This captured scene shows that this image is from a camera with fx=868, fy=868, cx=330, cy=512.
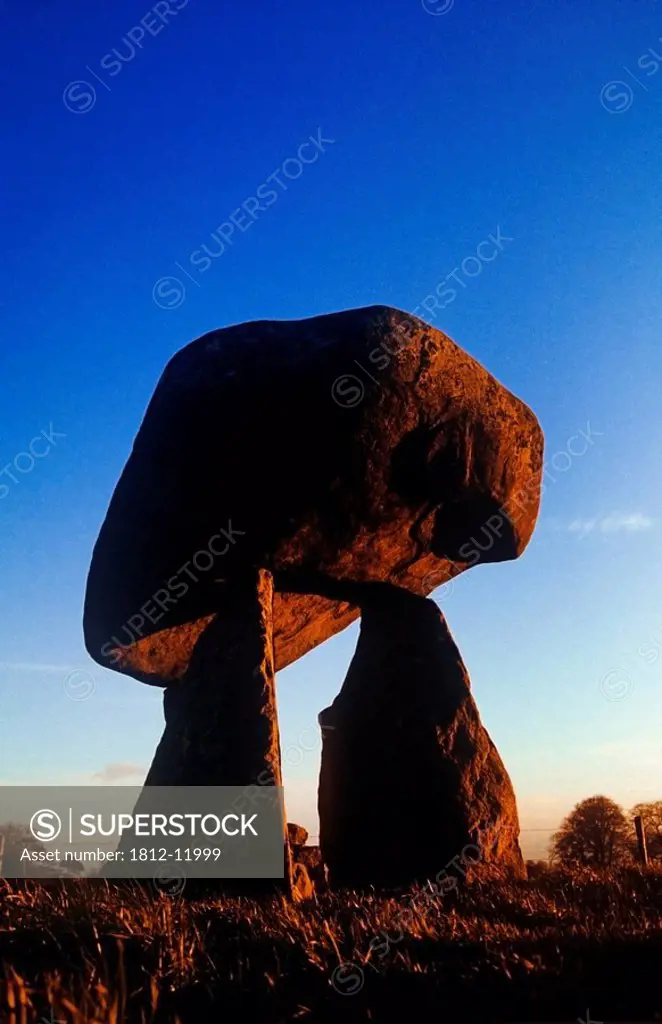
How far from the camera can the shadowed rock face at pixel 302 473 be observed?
935 centimetres

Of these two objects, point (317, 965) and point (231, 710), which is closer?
point (317, 965)

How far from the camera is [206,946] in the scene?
5.25m

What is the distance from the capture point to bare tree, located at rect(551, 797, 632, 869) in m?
24.8

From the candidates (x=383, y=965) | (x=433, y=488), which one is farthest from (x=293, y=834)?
(x=383, y=965)

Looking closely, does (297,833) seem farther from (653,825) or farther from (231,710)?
(653,825)

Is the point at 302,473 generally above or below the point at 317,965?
above

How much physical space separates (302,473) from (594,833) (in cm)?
2090

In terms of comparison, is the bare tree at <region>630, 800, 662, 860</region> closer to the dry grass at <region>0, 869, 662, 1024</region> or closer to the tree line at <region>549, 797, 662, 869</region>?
the tree line at <region>549, 797, 662, 869</region>

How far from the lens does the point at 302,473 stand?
376 inches

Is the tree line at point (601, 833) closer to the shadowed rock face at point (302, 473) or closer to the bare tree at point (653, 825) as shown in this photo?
the bare tree at point (653, 825)

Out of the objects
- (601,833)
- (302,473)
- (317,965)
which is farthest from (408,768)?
(601,833)

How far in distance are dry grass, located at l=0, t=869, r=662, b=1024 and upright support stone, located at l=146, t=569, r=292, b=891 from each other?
7.84 ft

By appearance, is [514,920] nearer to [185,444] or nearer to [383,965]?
[383,965]

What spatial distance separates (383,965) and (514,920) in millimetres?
2261
